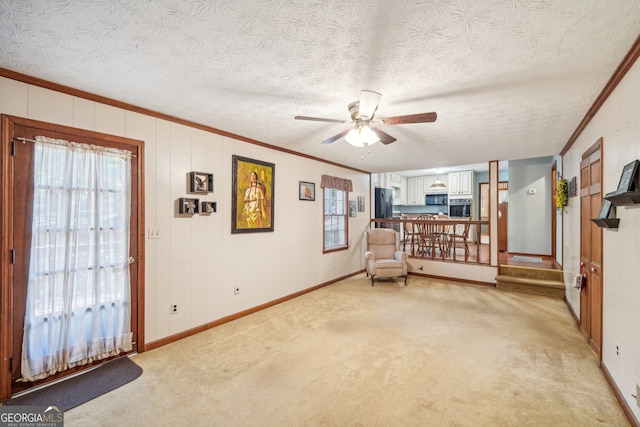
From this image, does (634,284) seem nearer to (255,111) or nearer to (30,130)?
(255,111)

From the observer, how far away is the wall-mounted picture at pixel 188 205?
3.10 meters

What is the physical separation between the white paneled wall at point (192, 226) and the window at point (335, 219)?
0.89 metres

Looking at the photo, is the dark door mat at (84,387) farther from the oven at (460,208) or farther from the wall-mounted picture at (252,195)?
the oven at (460,208)

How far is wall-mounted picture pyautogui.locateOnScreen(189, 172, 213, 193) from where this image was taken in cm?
319

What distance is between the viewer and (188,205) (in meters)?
3.14

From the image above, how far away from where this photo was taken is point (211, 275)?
3434 mm

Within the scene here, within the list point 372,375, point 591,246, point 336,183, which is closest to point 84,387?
point 372,375

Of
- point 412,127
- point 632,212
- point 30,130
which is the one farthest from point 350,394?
point 30,130

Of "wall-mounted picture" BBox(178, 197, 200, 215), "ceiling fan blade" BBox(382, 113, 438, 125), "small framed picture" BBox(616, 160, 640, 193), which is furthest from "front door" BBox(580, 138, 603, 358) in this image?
"wall-mounted picture" BBox(178, 197, 200, 215)

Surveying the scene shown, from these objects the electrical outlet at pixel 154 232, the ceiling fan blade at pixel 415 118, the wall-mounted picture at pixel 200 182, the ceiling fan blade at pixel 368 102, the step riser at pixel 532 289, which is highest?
the ceiling fan blade at pixel 368 102

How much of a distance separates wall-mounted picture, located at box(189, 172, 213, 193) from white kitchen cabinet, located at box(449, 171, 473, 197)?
7966 mm

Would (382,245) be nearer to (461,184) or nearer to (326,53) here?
(461,184)

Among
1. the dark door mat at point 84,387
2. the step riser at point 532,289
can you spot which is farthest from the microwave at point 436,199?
the dark door mat at point 84,387

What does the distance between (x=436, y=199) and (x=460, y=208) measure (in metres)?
0.92
